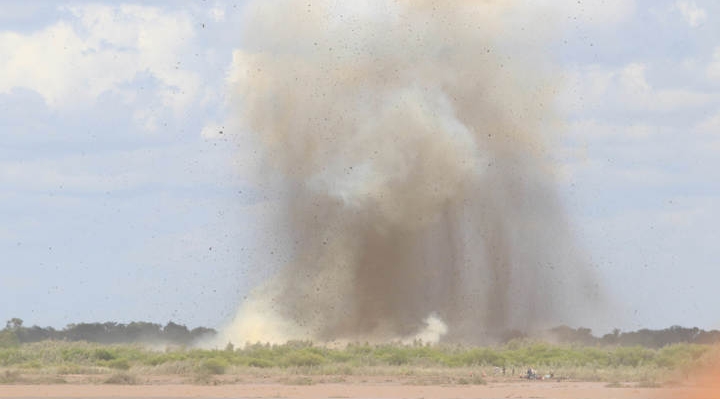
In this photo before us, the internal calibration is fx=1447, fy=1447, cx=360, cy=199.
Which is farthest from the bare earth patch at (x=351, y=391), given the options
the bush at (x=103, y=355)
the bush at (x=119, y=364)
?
the bush at (x=103, y=355)

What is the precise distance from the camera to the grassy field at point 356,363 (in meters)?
81.6

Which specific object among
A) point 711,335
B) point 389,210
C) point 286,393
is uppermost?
point 389,210

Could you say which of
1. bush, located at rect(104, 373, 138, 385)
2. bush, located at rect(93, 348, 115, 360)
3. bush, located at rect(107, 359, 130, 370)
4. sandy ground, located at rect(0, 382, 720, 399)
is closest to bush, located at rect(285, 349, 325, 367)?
bush, located at rect(107, 359, 130, 370)

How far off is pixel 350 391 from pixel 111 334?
7273cm

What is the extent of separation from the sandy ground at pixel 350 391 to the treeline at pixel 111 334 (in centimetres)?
3983

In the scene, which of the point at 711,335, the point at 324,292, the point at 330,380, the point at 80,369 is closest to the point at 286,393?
the point at 330,380

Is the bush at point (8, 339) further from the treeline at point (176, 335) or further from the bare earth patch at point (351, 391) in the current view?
the bare earth patch at point (351, 391)

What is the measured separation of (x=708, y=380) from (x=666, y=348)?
28.1 metres

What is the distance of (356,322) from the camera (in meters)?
107

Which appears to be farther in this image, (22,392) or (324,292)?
(324,292)

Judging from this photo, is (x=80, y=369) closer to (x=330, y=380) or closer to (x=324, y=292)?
(x=330, y=380)

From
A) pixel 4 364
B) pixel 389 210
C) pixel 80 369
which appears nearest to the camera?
pixel 80 369

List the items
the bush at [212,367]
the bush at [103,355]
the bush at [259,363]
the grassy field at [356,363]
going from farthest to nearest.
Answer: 1. the bush at [103,355]
2. the bush at [259,363]
3. the bush at [212,367]
4. the grassy field at [356,363]

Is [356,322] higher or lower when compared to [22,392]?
higher
